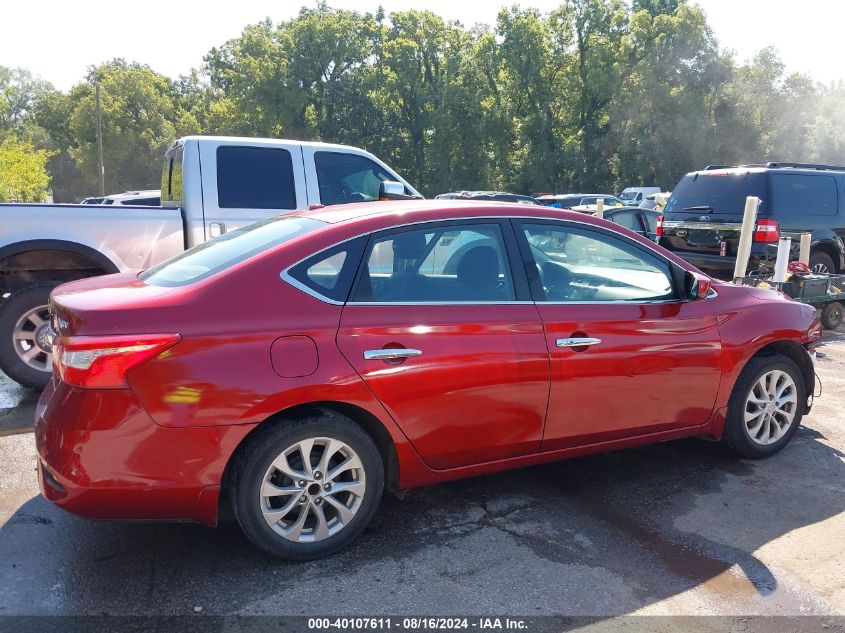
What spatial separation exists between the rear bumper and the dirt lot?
369mm

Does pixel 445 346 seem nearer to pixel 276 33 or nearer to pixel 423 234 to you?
pixel 423 234

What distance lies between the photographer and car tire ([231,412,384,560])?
3.10m

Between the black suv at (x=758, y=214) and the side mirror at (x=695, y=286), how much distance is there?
509 centimetres

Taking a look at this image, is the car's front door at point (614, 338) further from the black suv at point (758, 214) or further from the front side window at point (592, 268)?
the black suv at point (758, 214)

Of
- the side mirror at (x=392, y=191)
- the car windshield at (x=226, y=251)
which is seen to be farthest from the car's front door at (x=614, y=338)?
the side mirror at (x=392, y=191)

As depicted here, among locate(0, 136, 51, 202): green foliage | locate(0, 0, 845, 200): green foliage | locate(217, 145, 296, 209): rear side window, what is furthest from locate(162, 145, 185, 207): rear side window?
locate(0, 0, 845, 200): green foliage

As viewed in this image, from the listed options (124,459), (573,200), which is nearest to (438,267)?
(124,459)

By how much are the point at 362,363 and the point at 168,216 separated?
3776 mm

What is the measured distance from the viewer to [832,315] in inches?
353

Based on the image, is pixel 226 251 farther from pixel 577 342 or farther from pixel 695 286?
pixel 695 286

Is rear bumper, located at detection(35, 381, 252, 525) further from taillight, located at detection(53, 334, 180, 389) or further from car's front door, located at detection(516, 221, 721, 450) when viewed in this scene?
car's front door, located at detection(516, 221, 721, 450)

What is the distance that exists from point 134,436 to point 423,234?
5.37 ft

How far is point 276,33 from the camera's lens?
5112cm

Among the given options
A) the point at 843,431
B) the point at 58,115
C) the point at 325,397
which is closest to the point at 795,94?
the point at 843,431
